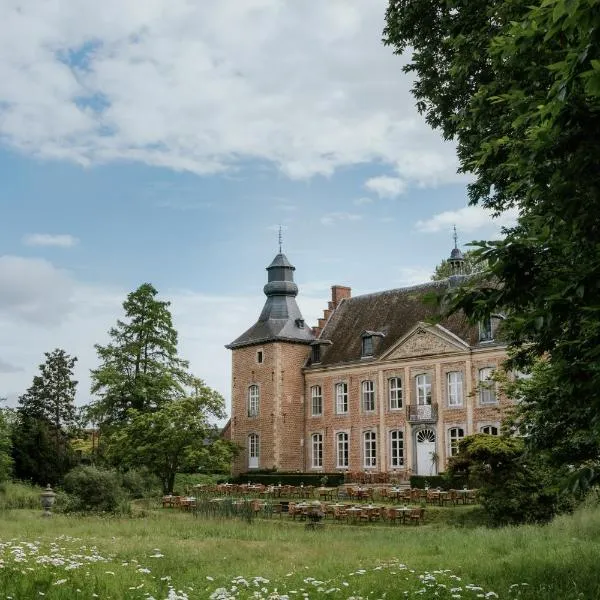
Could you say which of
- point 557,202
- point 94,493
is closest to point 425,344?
point 94,493

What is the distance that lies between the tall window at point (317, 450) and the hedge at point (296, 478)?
299 centimetres

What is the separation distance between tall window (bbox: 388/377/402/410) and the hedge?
4.29 m

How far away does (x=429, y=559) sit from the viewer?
11.4 metres

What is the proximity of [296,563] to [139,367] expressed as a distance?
28281 mm

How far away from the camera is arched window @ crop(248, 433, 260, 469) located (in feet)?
133

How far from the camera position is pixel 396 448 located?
3672cm

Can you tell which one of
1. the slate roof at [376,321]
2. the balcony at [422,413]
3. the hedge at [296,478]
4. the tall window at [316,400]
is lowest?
the hedge at [296,478]

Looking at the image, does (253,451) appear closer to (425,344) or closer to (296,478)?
(296,478)

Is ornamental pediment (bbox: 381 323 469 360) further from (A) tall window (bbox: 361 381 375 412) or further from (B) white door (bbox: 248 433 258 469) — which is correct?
(B) white door (bbox: 248 433 258 469)

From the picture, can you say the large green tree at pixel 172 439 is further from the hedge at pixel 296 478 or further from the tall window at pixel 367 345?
the tall window at pixel 367 345

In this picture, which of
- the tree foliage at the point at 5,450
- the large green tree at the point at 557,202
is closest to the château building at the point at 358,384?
the tree foliage at the point at 5,450

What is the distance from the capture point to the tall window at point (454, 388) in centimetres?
3469

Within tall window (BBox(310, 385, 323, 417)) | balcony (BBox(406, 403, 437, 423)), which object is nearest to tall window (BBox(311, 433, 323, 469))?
tall window (BBox(310, 385, 323, 417))

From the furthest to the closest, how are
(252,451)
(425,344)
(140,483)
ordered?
(252,451)
(425,344)
(140,483)
